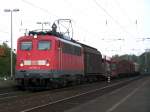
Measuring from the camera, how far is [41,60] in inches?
1147

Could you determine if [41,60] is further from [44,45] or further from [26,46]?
[26,46]

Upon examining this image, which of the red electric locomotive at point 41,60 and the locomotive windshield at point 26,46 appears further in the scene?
the locomotive windshield at point 26,46

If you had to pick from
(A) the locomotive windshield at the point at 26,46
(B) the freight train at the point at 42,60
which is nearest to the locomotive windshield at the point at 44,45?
(B) the freight train at the point at 42,60

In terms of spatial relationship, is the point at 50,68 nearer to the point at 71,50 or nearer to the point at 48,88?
the point at 48,88

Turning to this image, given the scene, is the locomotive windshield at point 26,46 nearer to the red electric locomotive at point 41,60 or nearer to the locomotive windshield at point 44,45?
the red electric locomotive at point 41,60

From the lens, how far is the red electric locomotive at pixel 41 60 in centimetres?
2867

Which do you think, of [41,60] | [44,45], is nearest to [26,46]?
[44,45]

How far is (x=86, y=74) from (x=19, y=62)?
544 inches

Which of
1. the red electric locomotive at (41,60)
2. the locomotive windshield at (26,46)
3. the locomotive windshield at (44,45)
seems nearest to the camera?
the red electric locomotive at (41,60)

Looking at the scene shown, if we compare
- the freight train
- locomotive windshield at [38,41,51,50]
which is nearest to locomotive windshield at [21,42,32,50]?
the freight train

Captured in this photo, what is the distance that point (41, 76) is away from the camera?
1121 inches

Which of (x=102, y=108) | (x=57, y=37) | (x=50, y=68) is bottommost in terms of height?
(x=102, y=108)

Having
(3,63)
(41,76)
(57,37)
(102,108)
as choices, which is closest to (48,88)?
(41,76)

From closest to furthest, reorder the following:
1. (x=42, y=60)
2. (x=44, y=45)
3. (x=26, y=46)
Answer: (x=42, y=60) → (x=44, y=45) → (x=26, y=46)
